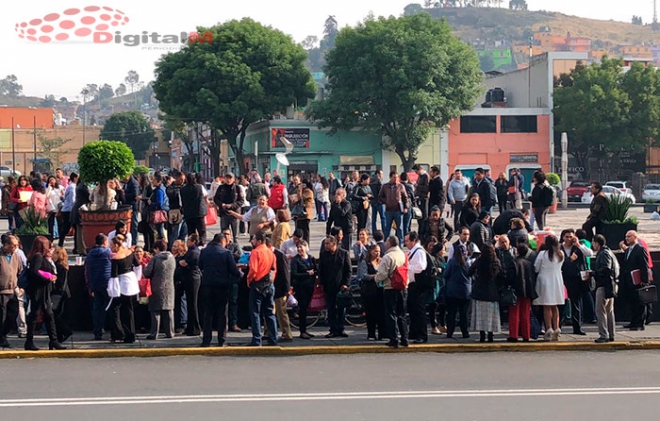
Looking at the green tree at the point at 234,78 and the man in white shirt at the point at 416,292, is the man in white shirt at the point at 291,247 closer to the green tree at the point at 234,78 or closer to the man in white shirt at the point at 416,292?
the man in white shirt at the point at 416,292

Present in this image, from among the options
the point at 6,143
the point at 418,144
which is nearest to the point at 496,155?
the point at 418,144

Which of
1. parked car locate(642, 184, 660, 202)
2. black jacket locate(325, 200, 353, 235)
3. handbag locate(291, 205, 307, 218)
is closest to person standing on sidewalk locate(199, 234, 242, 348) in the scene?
black jacket locate(325, 200, 353, 235)

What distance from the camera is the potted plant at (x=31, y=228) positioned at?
2067 centimetres

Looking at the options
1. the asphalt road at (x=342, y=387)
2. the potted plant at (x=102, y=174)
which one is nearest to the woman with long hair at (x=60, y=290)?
the asphalt road at (x=342, y=387)

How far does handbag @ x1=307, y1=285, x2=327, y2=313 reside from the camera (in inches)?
658

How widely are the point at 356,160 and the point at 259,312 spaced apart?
52.2 meters

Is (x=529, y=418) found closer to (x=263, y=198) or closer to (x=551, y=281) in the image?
(x=551, y=281)

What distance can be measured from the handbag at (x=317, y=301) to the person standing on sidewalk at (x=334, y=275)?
1.90ft

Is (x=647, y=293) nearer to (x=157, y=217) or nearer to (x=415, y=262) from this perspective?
(x=415, y=262)

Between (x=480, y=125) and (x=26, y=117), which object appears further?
(x=26, y=117)

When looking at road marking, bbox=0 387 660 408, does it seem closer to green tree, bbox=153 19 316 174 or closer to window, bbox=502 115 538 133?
green tree, bbox=153 19 316 174

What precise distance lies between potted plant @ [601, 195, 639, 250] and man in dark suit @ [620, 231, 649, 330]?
390 cm

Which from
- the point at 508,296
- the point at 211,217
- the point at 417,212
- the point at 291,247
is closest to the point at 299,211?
the point at 417,212

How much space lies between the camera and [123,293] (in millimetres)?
15500
